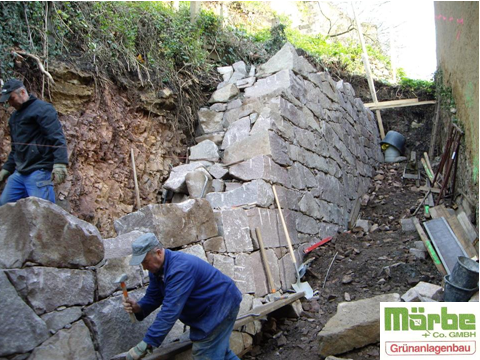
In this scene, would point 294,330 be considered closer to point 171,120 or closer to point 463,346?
point 463,346

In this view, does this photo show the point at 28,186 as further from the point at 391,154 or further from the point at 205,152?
the point at 391,154

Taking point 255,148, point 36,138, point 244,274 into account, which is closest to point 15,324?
point 36,138

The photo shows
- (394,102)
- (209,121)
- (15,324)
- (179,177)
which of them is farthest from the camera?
(394,102)

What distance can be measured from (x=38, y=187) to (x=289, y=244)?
3014 mm

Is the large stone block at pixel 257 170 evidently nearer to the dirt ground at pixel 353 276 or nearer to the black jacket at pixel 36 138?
the dirt ground at pixel 353 276

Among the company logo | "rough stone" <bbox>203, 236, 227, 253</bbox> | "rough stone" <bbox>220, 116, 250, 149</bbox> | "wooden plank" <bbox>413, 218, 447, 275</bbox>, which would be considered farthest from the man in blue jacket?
"wooden plank" <bbox>413, 218, 447, 275</bbox>

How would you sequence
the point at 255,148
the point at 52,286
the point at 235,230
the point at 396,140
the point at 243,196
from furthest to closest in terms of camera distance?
the point at 396,140, the point at 255,148, the point at 243,196, the point at 235,230, the point at 52,286

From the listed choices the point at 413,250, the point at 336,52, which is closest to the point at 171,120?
the point at 413,250

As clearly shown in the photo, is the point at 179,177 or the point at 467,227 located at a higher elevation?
the point at 179,177

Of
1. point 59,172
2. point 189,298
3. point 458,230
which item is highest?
point 59,172

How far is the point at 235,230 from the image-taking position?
187 inches

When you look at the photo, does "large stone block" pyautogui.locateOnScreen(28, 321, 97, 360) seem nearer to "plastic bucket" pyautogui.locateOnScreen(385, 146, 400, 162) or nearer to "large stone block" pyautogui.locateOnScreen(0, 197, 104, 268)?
"large stone block" pyautogui.locateOnScreen(0, 197, 104, 268)

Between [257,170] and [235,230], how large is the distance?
2.87 ft

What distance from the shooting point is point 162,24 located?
663 centimetres
